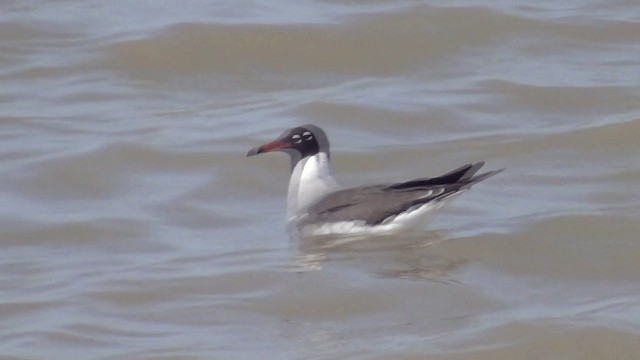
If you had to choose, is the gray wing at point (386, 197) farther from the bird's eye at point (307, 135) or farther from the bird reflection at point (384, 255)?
the bird's eye at point (307, 135)

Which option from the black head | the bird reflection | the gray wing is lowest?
the bird reflection

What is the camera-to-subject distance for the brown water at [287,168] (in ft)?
30.0

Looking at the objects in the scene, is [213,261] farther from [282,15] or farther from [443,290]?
[282,15]

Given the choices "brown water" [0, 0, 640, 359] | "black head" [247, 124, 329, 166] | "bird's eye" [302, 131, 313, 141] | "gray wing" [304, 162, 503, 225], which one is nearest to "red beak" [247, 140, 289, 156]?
"black head" [247, 124, 329, 166]

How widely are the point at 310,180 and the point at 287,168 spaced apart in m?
1.28

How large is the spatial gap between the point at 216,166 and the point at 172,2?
5332 millimetres

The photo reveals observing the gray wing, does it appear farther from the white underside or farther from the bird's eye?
the bird's eye

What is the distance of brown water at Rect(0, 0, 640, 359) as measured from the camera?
913 centimetres

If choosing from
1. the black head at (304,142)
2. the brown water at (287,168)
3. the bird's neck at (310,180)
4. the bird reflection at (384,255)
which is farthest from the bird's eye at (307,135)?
the bird reflection at (384,255)

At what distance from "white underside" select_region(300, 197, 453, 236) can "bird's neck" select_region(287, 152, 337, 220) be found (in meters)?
0.53

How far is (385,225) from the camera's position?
11156 millimetres

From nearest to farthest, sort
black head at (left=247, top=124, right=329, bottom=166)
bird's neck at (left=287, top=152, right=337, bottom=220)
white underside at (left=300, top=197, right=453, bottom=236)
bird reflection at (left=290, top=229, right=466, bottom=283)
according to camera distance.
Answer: bird reflection at (left=290, top=229, right=466, bottom=283) → white underside at (left=300, top=197, right=453, bottom=236) → bird's neck at (left=287, top=152, right=337, bottom=220) → black head at (left=247, top=124, right=329, bottom=166)

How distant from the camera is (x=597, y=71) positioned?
1545cm

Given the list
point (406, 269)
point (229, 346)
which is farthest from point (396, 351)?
point (406, 269)
